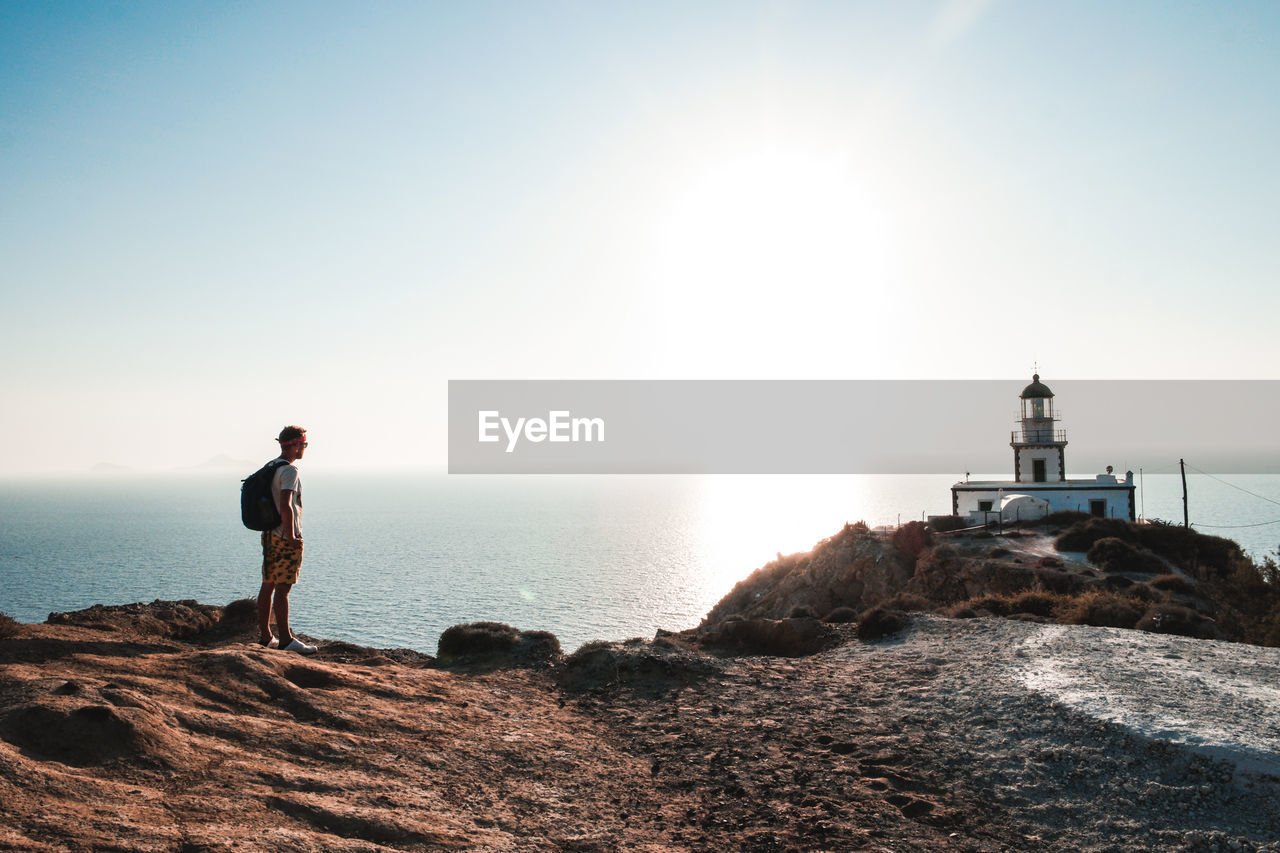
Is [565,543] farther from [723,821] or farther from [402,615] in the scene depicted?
[723,821]

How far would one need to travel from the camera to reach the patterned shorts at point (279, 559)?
806cm

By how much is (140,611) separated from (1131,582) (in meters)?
28.1

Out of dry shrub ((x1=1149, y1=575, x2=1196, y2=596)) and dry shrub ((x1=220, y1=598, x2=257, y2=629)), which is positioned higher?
dry shrub ((x1=220, y1=598, x2=257, y2=629))

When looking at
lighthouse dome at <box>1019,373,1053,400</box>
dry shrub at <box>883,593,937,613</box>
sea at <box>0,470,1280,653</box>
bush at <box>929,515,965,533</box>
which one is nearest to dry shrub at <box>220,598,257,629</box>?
dry shrub at <box>883,593,937,613</box>

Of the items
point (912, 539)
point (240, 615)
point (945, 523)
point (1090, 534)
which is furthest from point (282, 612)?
point (945, 523)

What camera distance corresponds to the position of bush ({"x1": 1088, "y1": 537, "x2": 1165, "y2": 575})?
2800 centimetres

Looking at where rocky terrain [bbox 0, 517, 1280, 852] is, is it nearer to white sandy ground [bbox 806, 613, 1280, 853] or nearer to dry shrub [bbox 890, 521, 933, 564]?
white sandy ground [bbox 806, 613, 1280, 853]

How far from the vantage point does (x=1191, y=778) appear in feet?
18.6

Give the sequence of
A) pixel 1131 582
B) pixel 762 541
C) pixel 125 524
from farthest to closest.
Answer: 1. pixel 125 524
2. pixel 762 541
3. pixel 1131 582

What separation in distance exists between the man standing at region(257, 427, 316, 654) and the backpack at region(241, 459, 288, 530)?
63mm

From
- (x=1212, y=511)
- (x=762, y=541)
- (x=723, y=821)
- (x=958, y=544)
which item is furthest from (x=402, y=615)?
(x=1212, y=511)

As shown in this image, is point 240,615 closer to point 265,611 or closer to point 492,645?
point 265,611

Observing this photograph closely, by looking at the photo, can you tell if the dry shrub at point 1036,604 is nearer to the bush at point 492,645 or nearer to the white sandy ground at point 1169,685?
the white sandy ground at point 1169,685

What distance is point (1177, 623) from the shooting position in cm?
1291
